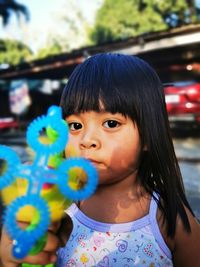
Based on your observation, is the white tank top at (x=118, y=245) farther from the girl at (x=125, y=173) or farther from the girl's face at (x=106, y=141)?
Answer: the girl's face at (x=106, y=141)

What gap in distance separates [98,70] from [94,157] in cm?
32

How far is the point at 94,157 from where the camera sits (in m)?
1.17

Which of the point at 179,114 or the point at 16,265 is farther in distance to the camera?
the point at 179,114

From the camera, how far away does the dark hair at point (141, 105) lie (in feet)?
4.20

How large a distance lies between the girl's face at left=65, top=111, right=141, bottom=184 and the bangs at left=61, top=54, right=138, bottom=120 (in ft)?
0.07

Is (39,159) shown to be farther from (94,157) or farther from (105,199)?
(105,199)

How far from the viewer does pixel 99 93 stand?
50.0 inches

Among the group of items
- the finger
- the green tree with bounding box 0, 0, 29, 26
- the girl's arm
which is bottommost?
the girl's arm

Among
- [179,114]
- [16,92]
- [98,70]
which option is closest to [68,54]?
[16,92]

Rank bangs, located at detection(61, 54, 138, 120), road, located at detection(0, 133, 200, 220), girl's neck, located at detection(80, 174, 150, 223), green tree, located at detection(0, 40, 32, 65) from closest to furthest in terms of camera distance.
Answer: bangs, located at detection(61, 54, 138, 120) → girl's neck, located at detection(80, 174, 150, 223) → road, located at detection(0, 133, 200, 220) → green tree, located at detection(0, 40, 32, 65)

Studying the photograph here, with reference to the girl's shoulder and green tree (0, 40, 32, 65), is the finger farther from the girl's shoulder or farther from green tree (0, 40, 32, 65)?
green tree (0, 40, 32, 65)

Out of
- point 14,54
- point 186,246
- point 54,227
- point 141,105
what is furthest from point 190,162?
point 14,54

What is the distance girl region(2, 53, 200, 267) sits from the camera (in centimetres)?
125

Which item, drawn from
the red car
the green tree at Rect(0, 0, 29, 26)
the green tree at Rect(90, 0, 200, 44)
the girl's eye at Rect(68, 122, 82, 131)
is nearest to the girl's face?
the girl's eye at Rect(68, 122, 82, 131)
